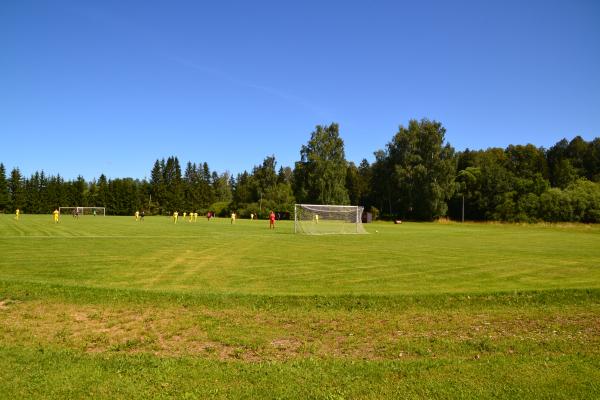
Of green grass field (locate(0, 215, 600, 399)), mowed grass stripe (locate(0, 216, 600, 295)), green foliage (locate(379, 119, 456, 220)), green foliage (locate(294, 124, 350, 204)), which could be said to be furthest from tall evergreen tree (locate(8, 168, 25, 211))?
green grass field (locate(0, 215, 600, 399))

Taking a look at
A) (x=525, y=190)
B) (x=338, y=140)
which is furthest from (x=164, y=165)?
(x=525, y=190)

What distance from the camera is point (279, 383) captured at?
5457mm

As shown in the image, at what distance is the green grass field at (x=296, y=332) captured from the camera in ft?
17.6

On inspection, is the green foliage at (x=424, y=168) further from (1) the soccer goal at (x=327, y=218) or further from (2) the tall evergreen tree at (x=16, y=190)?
(2) the tall evergreen tree at (x=16, y=190)

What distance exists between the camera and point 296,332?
7.96 meters

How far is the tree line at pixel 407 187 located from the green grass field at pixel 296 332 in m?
66.2

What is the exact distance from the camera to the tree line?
7825cm

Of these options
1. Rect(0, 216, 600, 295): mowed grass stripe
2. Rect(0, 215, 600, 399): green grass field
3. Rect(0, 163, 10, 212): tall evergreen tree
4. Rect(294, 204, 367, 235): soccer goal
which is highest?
Rect(0, 163, 10, 212): tall evergreen tree

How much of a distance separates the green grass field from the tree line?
217 feet

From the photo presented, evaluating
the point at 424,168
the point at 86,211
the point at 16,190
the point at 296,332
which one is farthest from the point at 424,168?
the point at 16,190

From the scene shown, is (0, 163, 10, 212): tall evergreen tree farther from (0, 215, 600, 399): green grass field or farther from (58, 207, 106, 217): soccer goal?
(0, 215, 600, 399): green grass field

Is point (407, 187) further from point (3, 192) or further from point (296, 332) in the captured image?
point (3, 192)

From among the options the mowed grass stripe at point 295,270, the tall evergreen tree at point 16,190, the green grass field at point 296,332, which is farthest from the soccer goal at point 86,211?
the green grass field at point 296,332

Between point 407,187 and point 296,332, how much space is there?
7524 cm
